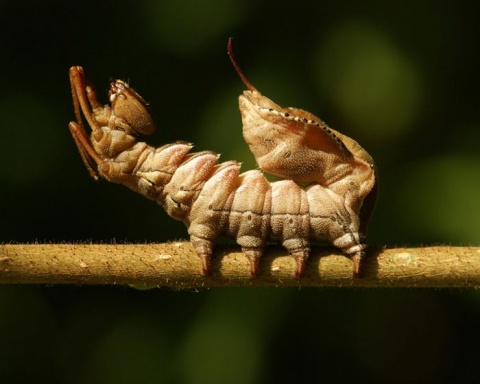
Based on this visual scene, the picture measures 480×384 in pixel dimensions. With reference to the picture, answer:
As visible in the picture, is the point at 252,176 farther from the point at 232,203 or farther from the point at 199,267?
the point at 199,267

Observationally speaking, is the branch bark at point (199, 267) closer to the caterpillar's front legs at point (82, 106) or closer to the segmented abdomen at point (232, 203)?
the segmented abdomen at point (232, 203)

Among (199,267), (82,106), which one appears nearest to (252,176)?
(199,267)

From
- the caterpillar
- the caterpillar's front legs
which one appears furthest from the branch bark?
the caterpillar's front legs

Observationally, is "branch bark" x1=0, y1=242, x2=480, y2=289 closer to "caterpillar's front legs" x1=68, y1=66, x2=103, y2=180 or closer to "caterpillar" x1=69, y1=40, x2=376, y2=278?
"caterpillar" x1=69, y1=40, x2=376, y2=278

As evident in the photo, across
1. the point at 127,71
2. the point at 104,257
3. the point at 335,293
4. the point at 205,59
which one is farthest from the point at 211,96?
the point at 104,257

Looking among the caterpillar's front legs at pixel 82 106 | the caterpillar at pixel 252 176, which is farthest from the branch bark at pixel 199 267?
the caterpillar's front legs at pixel 82 106

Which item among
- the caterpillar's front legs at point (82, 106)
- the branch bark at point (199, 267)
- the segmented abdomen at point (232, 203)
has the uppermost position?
the caterpillar's front legs at point (82, 106)

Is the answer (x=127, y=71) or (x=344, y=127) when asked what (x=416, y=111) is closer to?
(x=344, y=127)
